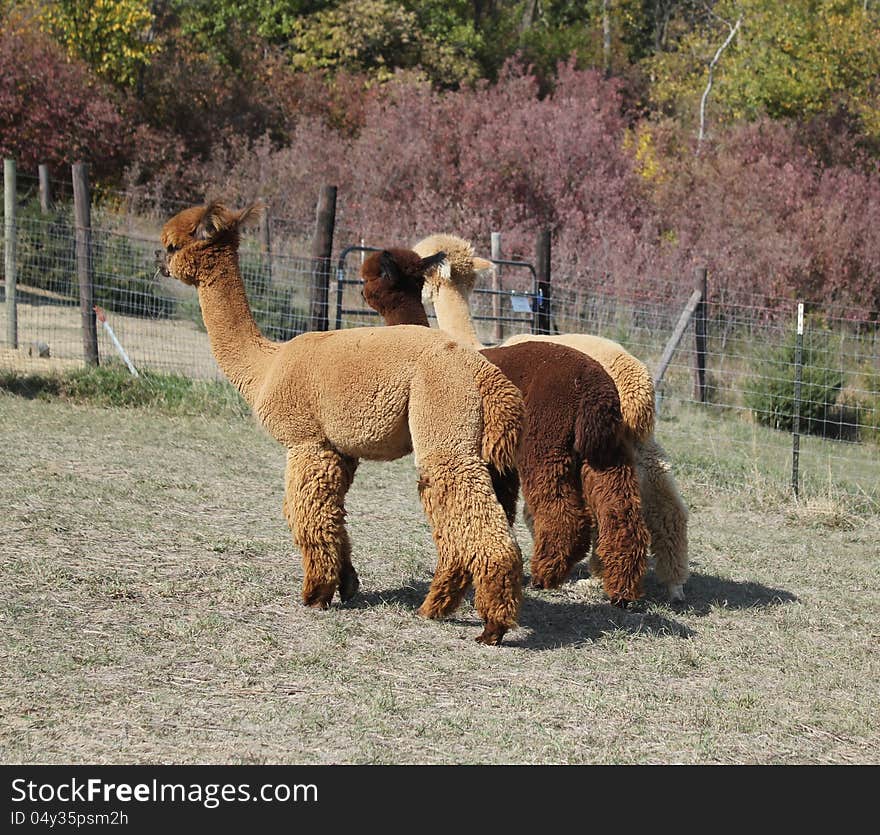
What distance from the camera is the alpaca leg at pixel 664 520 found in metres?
6.18

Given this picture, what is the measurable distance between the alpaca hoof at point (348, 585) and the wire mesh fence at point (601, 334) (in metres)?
4.65

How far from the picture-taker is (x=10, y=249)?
11594mm

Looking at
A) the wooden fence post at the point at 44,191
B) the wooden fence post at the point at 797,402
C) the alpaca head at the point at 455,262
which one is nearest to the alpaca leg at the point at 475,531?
the alpaca head at the point at 455,262

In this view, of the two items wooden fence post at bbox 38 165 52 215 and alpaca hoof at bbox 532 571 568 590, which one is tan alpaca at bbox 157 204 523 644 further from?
wooden fence post at bbox 38 165 52 215

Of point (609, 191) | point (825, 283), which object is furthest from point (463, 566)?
point (609, 191)

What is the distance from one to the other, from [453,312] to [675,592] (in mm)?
1936

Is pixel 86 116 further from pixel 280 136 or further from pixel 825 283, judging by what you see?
pixel 825 283

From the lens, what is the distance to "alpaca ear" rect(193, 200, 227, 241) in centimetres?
548

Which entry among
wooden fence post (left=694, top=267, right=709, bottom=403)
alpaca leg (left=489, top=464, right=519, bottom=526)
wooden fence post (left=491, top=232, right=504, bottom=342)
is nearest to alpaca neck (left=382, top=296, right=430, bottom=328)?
alpaca leg (left=489, top=464, right=519, bottom=526)

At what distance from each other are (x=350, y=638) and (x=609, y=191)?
19719mm

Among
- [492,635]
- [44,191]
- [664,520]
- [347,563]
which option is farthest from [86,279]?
[492,635]

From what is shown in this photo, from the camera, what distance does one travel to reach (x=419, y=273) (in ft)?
20.1

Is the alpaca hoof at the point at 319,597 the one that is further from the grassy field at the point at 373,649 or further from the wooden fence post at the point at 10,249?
the wooden fence post at the point at 10,249

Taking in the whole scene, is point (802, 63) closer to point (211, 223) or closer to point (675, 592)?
point (675, 592)
